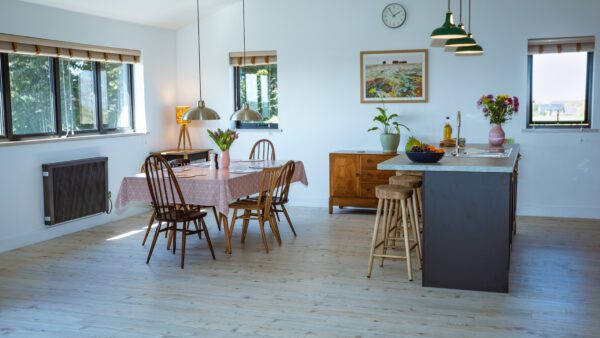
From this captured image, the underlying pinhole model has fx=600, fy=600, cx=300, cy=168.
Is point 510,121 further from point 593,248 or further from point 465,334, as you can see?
point 465,334

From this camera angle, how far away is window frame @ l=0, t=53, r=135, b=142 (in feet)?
18.6

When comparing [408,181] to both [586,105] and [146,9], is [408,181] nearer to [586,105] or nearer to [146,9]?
[586,105]

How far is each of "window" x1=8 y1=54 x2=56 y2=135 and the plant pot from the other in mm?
3700

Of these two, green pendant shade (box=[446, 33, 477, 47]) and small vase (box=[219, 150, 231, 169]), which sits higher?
green pendant shade (box=[446, 33, 477, 47])

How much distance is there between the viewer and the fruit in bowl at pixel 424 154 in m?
4.27

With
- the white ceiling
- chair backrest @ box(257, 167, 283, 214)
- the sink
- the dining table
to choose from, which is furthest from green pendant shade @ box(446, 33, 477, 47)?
the white ceiling

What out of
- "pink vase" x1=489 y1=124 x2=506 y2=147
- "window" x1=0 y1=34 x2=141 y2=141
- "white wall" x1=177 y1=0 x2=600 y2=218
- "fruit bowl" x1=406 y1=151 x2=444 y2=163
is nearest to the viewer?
"fruit bowl" x1=406 y1=151 x2=444 y2=163

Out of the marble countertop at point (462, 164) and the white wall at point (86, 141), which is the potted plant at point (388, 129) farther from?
the white wall at point (86, 141)

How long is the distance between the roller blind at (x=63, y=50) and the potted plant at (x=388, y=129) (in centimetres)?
311

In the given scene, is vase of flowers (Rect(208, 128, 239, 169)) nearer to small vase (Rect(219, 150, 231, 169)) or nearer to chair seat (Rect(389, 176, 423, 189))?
small vase (Rect(219, 150, 231, 169))

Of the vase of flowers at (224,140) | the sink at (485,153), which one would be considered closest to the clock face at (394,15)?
the sink at (485,153)

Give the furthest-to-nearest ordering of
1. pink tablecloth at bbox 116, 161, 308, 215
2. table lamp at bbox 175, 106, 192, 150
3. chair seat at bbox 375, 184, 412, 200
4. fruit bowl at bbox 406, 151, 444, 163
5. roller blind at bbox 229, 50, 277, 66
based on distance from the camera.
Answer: table lamp at bbox 175, 106, 192, 150 → roller blind at bbox 229, 50, 277, 66 → pink tablecloth at bbox 116, 161, 308, 215 → chair seat at bbox 375, 184, 412, 200 → fruit bowl at bbox 406, 151, 444, 163

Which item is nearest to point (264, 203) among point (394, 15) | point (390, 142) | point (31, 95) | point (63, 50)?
point (390, 142)

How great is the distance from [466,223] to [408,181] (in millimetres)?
878
